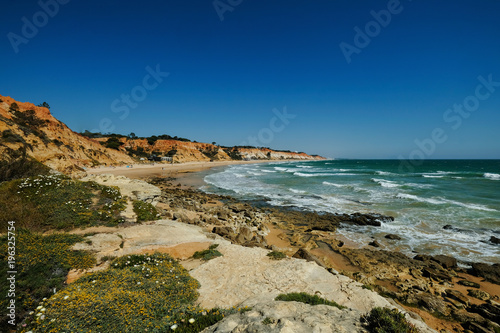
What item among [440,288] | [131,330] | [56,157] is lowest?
[440,288]

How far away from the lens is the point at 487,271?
10008mm

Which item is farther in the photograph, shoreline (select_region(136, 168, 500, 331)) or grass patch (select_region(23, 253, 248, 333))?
shoreline (select_region(136, 168, 500, 331))

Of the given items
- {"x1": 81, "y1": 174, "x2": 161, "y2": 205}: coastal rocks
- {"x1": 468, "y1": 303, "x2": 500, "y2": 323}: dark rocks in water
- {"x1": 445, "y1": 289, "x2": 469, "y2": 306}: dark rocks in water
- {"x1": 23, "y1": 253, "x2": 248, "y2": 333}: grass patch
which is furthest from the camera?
{"x1": 81, "y1": 174, "x2": 161, "y2": 205}: coastal rocks

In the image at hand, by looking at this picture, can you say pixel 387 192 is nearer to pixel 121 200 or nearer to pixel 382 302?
pixel 382 302

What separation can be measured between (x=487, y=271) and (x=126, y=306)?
15.0 m

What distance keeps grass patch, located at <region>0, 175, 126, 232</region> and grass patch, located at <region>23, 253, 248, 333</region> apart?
5.78 m

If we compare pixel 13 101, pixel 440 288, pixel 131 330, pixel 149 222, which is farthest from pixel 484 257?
pixel 13 101

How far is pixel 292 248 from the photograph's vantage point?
1261 cm

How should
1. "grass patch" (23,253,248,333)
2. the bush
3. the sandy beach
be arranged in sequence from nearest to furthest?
"grass patch" (23,253,248,333), the bush, the sandy beach

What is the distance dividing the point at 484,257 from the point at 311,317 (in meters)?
13.8

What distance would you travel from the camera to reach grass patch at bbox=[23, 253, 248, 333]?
4.05 metres

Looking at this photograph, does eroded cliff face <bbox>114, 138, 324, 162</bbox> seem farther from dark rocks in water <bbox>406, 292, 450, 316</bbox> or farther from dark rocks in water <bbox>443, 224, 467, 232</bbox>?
dark rocks in water <bbox>406, 292, 450, 316</bbox>

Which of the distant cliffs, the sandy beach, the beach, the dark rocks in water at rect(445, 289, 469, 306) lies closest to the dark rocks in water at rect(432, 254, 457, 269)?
the beach

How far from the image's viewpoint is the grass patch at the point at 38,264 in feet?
16.0
